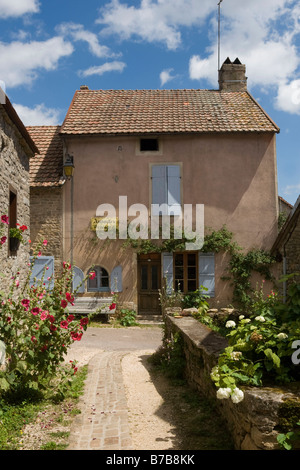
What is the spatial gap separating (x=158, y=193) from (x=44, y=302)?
343 inches

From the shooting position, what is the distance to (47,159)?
549 inches

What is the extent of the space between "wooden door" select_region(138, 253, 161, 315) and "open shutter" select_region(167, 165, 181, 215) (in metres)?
1.63

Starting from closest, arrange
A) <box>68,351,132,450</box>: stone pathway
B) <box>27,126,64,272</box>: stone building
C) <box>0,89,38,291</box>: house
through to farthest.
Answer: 1. <box>68,351,132,450</box>: stone pathway
2. <box>0,89,38,291</box>: house
3. <box>27,126,64,272</box>: stone building

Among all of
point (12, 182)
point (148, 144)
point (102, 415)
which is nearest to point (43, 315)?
point (102, 415)

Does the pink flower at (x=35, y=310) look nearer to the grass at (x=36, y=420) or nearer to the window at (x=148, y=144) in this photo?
the grass at (x=36, y=420)

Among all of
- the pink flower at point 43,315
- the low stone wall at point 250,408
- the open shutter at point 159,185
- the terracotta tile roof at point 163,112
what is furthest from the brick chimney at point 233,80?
the pink flower at point 43,315

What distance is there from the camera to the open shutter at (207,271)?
43.1 feet

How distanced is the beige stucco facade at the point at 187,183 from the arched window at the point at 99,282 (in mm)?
229

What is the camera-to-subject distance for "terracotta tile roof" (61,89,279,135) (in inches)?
526

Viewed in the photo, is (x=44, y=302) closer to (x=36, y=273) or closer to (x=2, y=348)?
(x=2, y=348)

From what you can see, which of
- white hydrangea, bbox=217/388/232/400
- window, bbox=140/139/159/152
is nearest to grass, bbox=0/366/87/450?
white hydrangea, bbox=217/388/232/400

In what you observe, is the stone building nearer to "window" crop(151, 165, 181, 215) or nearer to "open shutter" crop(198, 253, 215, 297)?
"window" crop(151, 165, 181, 215)

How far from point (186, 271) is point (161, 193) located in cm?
258

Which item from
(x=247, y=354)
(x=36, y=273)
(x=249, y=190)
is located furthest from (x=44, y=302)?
(x=249, y=190)
